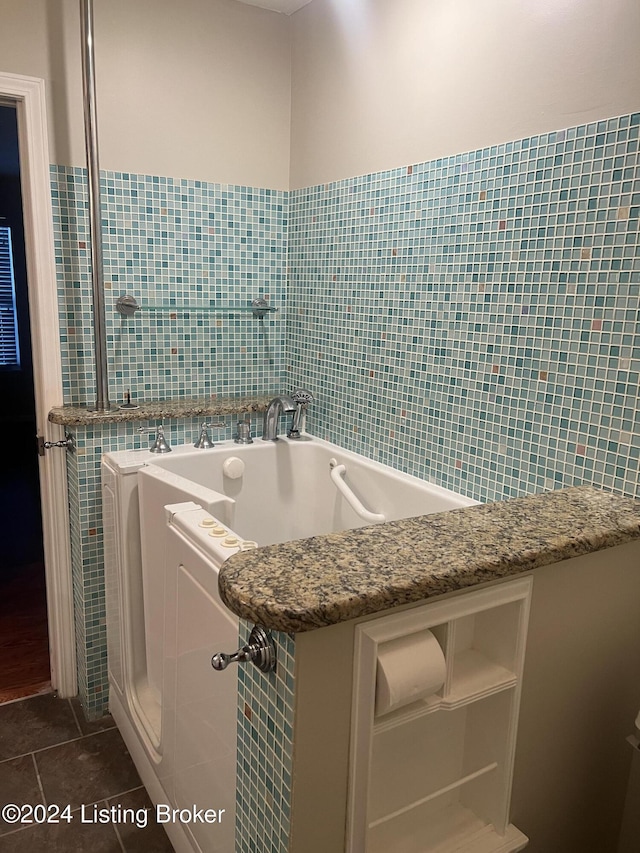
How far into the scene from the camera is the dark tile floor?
66.8 inches

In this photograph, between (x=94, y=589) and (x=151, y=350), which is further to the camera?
(x=151, y=350)

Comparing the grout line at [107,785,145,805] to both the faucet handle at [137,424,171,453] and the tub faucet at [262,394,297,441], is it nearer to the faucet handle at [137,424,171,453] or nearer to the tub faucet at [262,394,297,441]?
the faucet handle at [137,424,171,453]

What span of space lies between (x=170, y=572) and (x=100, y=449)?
0.64 metres

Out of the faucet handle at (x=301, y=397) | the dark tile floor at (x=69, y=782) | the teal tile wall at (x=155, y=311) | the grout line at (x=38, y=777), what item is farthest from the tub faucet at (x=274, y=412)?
the grout line at (x=38, y=777)

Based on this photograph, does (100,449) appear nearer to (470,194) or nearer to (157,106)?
(157,106)

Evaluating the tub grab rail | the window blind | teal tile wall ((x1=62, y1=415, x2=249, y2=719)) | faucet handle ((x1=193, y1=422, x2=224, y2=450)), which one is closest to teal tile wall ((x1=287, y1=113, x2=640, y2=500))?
the tub grab rail

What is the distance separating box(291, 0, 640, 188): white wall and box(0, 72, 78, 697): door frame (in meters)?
0.94

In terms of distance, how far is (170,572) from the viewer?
1624mm

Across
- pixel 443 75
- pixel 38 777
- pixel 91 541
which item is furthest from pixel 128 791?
pixel 443 75

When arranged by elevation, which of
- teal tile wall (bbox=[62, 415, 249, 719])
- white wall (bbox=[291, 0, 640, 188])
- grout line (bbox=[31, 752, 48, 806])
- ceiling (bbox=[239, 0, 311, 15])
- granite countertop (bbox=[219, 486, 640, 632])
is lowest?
grout line (bbox=[31, 752, 48, 806])

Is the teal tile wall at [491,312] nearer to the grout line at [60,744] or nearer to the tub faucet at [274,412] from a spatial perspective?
the tub faucet at [274,412]

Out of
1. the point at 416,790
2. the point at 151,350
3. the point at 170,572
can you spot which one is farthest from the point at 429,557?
the point at 151,350

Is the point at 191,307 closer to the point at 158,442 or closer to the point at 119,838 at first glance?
the point at 158,442

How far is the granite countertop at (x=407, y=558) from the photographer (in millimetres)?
852
